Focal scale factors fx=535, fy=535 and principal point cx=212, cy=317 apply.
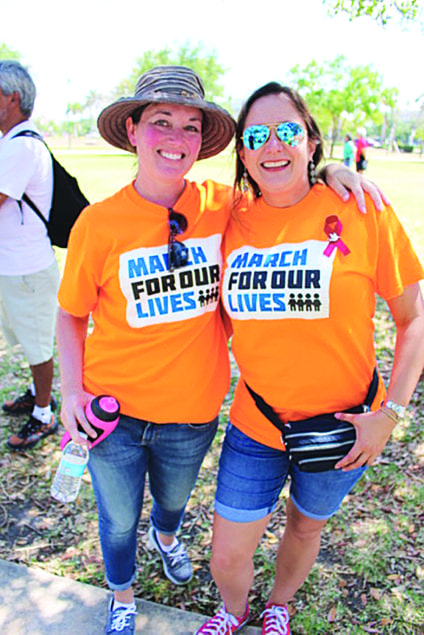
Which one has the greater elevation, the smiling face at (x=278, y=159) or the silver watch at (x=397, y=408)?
the smiling face at (x=278, y=159)

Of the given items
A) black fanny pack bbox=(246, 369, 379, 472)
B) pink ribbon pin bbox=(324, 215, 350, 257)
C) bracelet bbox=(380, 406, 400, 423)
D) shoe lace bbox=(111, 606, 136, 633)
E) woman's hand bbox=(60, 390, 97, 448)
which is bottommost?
shoe lace bbox=(111, 606, 136, 633)

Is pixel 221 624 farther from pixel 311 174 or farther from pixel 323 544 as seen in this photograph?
pixel 311 174

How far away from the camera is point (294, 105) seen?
6.49 ft

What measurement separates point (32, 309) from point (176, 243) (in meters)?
2.02

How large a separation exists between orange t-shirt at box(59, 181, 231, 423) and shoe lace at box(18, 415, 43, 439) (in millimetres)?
1988

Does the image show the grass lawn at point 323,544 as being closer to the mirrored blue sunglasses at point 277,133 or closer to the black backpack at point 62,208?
the mirrored blue sunglasses at point 277,133

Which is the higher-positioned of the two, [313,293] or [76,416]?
[313,293]

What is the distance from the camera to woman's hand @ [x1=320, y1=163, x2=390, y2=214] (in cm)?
191

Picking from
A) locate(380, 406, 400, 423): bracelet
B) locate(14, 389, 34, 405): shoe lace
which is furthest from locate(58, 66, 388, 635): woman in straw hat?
locate(14, 389, 34, 405): shoe lace

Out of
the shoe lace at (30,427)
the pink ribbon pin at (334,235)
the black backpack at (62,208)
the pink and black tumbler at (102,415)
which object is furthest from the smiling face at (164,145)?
the shoe lace at (30,427)

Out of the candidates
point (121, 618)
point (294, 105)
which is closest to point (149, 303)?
point (294, 105)

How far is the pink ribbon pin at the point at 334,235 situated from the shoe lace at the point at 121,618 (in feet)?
5.81

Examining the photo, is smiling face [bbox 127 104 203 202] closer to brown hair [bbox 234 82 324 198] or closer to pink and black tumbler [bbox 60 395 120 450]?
brown hair [bbox 234 82 324 198]

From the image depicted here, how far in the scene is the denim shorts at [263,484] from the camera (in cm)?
203
